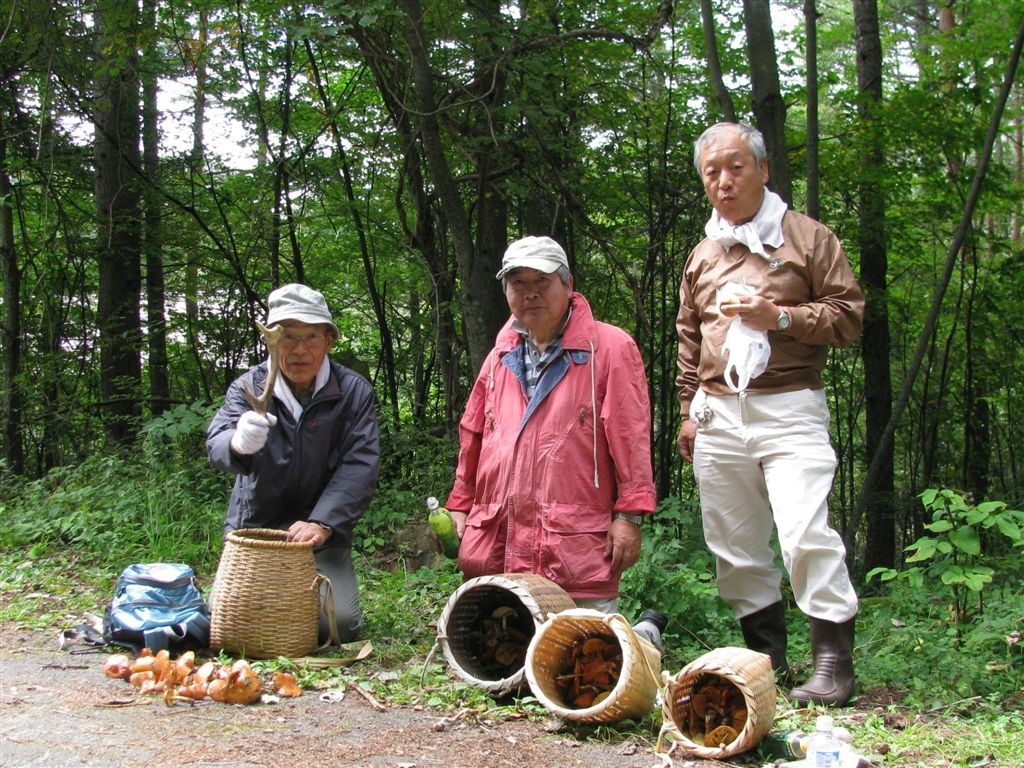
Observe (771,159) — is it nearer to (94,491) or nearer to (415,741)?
(415,741)

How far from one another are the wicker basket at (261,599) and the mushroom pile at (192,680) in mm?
356

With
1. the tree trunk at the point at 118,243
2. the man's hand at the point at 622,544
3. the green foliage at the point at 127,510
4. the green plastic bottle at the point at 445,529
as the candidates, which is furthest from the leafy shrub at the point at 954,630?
the tree trunk at the point at 118,243

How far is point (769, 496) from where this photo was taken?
3561 mm

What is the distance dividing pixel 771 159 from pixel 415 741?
4052mm

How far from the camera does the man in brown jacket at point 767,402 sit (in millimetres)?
3418

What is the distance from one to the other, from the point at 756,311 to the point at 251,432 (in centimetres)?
206

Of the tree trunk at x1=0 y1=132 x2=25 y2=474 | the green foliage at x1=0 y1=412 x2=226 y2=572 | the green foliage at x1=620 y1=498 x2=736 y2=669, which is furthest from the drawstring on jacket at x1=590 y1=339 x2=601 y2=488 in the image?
the tree trunk at x1=0 y1=132 x2=25 y2=474

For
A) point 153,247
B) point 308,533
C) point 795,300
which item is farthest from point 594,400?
point 153,247

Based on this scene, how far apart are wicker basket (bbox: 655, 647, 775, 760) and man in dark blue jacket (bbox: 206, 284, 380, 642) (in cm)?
178

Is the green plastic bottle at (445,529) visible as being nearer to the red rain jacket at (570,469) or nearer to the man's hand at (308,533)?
the red rain jacket at (570,469)

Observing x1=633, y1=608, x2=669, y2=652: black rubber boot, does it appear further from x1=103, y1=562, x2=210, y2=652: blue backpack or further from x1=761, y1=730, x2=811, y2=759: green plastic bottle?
x1=103, y1=562, x2=210, y2=652: blue backpack

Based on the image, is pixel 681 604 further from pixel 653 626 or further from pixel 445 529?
pixel 445 529

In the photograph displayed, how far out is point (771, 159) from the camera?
5.67 m

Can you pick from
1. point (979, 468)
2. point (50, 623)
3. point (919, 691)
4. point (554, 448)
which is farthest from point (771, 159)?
point (979, 468)
